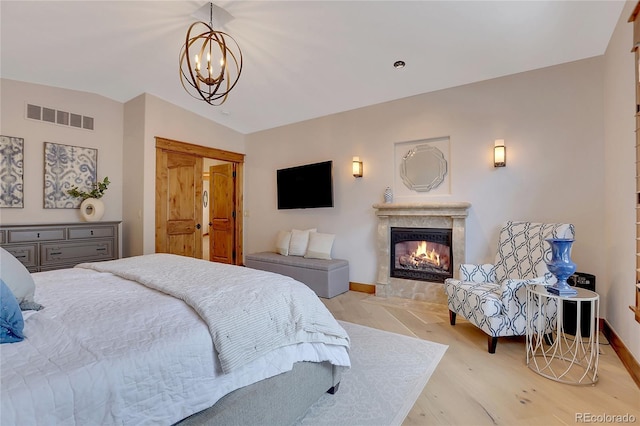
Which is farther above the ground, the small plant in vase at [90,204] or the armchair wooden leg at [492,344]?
the small plant in vase at [90,204]

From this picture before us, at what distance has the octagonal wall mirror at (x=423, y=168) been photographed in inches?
148

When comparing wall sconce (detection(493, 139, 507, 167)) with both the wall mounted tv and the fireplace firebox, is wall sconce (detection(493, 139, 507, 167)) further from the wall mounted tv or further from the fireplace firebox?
the wall mounted tv

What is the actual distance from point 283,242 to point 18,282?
348cm

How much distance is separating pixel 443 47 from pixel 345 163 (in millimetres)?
1988

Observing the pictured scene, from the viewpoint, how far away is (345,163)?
14.8ft

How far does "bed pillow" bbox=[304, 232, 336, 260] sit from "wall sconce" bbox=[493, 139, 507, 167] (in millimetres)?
2311

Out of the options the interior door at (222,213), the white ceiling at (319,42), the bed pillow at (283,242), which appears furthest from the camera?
the interior door at (222,213)

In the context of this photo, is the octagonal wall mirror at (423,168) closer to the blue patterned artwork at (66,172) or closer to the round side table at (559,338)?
the round side table at (559,338)

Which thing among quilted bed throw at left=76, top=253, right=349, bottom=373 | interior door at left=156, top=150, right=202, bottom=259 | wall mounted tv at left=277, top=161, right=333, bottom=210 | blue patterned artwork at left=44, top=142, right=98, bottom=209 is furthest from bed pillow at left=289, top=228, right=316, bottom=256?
blue patterned artwork at left=44, top=142, right=98, bottom=209

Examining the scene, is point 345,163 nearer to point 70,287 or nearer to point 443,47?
point 443,47

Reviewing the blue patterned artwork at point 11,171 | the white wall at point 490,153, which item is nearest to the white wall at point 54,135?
the blue patterned artwork at point 11,171

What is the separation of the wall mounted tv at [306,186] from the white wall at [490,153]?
15cm

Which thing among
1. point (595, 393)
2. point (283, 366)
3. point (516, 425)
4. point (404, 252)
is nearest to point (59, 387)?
point (283, 366)

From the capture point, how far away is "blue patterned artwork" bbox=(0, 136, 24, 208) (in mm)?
3605
